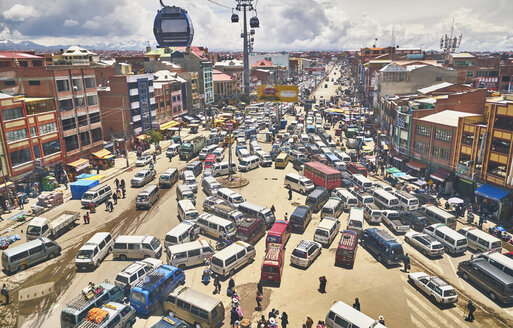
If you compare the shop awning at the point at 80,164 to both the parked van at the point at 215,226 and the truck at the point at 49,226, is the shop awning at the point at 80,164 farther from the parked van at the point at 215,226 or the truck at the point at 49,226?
the parked van at the point at 215,226

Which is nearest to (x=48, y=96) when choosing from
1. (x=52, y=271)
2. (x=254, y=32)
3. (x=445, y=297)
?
(x=52, y=271)

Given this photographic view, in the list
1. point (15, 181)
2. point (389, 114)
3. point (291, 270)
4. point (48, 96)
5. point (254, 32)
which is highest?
point (254, 32)

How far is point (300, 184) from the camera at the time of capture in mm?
42562

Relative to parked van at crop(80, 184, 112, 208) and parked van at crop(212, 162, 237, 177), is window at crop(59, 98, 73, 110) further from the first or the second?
parked van at crop(212, 162, 237, 177)

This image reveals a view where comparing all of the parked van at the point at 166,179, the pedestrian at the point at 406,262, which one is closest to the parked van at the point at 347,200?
the pedestrian at the point at 406,262

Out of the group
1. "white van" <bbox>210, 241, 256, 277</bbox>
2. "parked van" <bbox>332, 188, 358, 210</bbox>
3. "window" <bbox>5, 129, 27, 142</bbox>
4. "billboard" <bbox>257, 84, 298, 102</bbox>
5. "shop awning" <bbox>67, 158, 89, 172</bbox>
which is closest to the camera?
"white van" <bbox>210, 241, 256, 277</bbox>

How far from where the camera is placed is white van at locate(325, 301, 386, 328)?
1884 centimetres

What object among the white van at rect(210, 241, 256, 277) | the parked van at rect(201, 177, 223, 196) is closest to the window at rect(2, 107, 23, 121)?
the parked van at rect(201, 177, 223, 196)

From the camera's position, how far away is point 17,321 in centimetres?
2161

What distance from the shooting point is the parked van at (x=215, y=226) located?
100 feet

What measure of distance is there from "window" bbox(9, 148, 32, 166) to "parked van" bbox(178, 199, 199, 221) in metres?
21.8

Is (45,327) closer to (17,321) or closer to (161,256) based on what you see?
(17,321)

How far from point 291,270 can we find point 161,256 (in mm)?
10626

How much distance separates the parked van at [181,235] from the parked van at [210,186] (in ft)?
31.4
